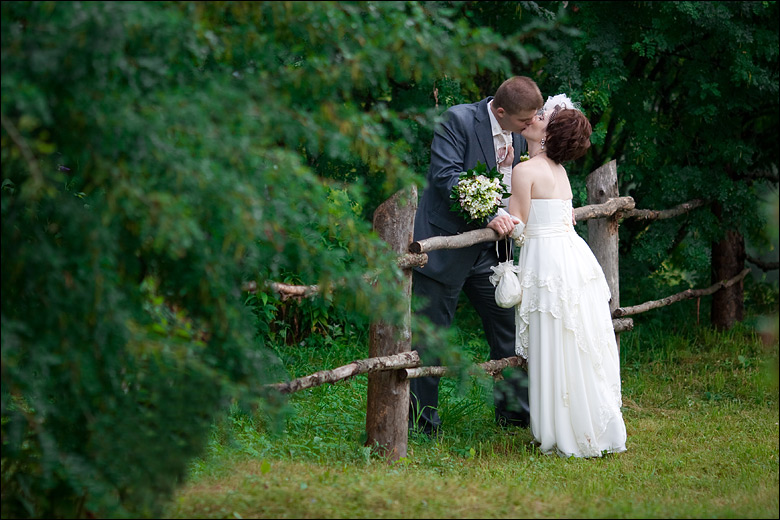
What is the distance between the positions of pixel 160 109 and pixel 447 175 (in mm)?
2849

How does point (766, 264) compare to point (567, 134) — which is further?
point (766, 264)

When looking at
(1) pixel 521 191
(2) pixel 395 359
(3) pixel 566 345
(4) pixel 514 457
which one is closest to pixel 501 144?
(1) pixel 521 191

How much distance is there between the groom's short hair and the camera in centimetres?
469

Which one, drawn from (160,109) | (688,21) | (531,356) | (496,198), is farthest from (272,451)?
(688,21)

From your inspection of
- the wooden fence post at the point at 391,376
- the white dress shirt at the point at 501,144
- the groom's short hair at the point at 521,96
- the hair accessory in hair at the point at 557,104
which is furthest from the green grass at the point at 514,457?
the hair accessory in hair at the point at 557,104

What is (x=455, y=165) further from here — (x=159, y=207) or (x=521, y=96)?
(x=159, y=207)

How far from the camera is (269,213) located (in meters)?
2.52

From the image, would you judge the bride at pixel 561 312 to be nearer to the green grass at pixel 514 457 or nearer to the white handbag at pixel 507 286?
the white handbag at pixel 507 286

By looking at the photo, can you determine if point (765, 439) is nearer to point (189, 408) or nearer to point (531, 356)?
point (531, 356)

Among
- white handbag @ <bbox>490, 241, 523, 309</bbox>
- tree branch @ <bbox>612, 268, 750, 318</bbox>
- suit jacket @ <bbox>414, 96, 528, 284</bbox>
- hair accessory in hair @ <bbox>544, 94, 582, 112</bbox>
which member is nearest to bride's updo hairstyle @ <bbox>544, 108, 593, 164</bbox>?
hair accessory in hair @ <bbox>544, 94, 582, 112</bbox>

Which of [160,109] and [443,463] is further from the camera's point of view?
[443,463]

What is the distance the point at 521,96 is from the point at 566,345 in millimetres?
1409

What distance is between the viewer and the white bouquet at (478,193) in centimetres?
461

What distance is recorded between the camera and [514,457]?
463 centimetres
